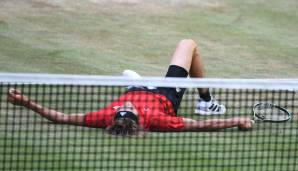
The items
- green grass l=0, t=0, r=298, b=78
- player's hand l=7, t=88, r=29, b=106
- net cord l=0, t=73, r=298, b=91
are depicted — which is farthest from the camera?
green grass l=0, t=0, r=298, b=78

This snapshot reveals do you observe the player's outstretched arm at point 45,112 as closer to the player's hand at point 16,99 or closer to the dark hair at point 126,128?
the player's hand at point 16,99

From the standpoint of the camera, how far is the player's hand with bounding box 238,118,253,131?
10156 mm

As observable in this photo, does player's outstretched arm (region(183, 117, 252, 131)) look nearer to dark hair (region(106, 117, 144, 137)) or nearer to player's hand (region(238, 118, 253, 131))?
player's hand (region(238, 118, 253, 131))

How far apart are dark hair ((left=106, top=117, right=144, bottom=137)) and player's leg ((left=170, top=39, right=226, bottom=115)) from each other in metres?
1.26

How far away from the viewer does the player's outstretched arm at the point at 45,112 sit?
9789 millimetres

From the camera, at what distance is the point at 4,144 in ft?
31.4

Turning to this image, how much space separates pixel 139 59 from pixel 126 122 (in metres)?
4.26

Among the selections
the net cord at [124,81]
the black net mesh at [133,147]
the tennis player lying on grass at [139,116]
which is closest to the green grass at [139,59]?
the black net mesh at [133,147]

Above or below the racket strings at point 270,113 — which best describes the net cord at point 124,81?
above

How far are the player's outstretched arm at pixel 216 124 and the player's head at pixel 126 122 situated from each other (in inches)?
18.7

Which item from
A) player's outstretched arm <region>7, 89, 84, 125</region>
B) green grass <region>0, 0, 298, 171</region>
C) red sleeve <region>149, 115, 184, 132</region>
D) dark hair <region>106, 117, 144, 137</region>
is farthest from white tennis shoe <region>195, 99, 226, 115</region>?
player's outstretched arm <region>7, 89, 84, 125</region>

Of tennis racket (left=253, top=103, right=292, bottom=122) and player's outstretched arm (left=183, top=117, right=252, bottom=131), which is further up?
tennis racket (left=253, top=103, right=292, bottom=122)

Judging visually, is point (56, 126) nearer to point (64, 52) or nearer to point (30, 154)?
point (30, 154)

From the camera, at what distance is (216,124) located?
10.0 meters
